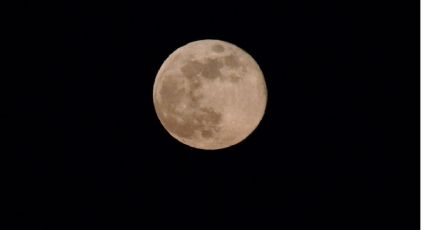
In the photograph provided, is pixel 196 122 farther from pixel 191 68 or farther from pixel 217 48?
pixel 217 48

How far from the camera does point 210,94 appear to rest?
4758mm

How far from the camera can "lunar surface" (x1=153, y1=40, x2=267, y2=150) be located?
4793 mm

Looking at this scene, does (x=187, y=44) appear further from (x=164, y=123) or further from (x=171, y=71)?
(x=164, y=123)

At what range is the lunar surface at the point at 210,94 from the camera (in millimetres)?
4793

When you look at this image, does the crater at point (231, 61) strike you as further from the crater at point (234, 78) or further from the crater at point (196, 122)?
the crater at point (196, 122)

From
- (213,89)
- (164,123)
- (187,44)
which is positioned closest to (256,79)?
(213,89)

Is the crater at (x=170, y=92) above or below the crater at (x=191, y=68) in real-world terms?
below

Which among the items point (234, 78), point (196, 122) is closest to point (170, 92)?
point (196, 122)

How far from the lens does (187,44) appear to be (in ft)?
17.5

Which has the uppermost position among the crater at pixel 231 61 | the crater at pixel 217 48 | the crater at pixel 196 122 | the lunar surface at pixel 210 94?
the crater at pixel 217 48

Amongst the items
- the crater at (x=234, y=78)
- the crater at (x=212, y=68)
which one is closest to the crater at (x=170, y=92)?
the crater at (x=212, y=68)

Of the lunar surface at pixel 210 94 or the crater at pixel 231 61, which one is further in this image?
the crater at pixel 231 61

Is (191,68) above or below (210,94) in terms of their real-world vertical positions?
above

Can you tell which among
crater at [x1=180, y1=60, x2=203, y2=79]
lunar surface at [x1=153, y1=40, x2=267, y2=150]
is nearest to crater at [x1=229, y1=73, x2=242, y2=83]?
lunar surface at [x1=153, y1=40, x2=267, y2=150]
